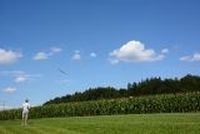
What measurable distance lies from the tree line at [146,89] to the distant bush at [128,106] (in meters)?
37.0

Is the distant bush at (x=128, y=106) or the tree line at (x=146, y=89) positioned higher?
the tree line at (x=146, y=89)

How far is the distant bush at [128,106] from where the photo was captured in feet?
204

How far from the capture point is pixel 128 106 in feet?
226

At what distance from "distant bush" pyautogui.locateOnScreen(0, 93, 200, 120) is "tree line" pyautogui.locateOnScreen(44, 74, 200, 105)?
37.0m

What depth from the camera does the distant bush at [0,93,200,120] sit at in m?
62.3

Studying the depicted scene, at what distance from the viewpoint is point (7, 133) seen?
1212 inches

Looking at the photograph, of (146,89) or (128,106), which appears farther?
(146,89)

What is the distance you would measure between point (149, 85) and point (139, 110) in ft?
193

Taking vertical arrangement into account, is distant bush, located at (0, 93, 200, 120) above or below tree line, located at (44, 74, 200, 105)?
below

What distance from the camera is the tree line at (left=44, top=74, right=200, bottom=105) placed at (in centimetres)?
11725

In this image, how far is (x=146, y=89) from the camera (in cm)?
12681

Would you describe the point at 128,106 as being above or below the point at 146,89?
below

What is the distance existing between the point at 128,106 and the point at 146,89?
58467 mm

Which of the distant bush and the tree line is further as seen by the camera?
the tree line
